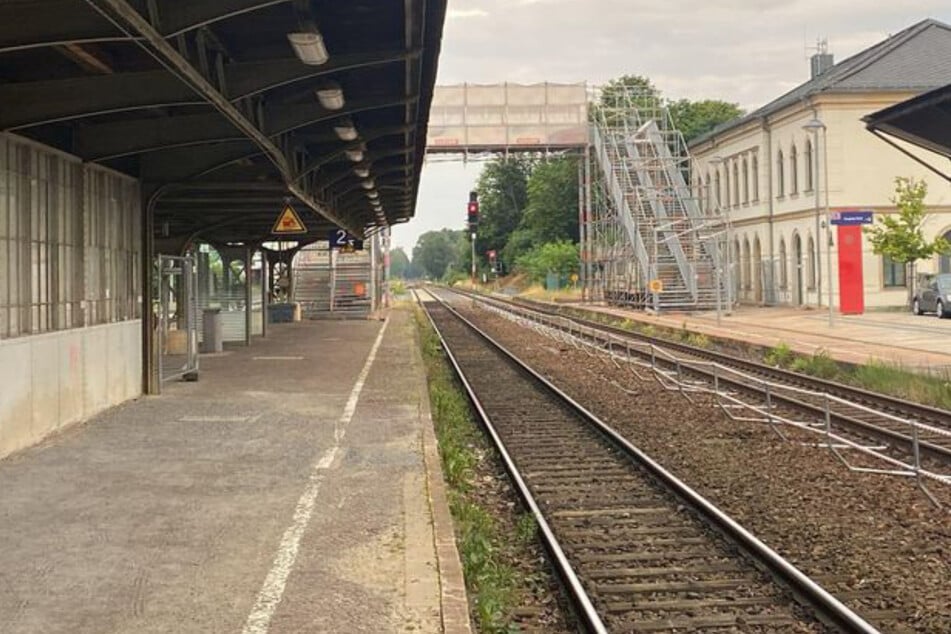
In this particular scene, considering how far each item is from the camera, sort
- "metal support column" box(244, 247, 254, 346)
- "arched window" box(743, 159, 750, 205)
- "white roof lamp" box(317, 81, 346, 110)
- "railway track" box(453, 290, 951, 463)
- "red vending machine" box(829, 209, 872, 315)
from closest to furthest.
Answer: "railway track" box(453, 290, 951, 463)
"white roof lamp" box(317, 81, 346, 110)
"metal support column" box(244, 247, 254, 346)
"red vending machine" box(829, 209, 872, 315)
"arched window" box(743, 159, 750, 205)

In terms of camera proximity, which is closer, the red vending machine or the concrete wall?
the concrete wall

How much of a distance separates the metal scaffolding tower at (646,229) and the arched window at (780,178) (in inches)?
122

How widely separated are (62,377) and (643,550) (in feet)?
23.6

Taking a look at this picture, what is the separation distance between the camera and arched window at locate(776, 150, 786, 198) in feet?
151

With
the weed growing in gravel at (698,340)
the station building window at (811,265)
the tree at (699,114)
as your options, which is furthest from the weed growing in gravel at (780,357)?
the tree at (699,114)

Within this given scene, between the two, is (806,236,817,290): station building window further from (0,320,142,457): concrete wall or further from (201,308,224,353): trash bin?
(0,320,142,457): concrete wall

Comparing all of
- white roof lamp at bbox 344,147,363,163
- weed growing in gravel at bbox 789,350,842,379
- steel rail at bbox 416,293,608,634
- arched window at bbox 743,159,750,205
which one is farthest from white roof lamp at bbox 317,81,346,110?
arched window at bbox 743,159,750,205

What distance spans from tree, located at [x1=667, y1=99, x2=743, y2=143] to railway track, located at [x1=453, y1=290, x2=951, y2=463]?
6234 cm

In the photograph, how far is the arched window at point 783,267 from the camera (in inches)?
1779

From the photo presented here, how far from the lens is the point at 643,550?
23.6 ft

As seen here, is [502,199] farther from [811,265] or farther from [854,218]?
[854,218]

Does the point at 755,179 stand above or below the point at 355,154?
above

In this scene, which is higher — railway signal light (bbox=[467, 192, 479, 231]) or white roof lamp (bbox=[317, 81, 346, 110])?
railway signal light (bbox=[467, 192, 479, 231])

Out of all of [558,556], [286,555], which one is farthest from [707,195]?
[286,555]
